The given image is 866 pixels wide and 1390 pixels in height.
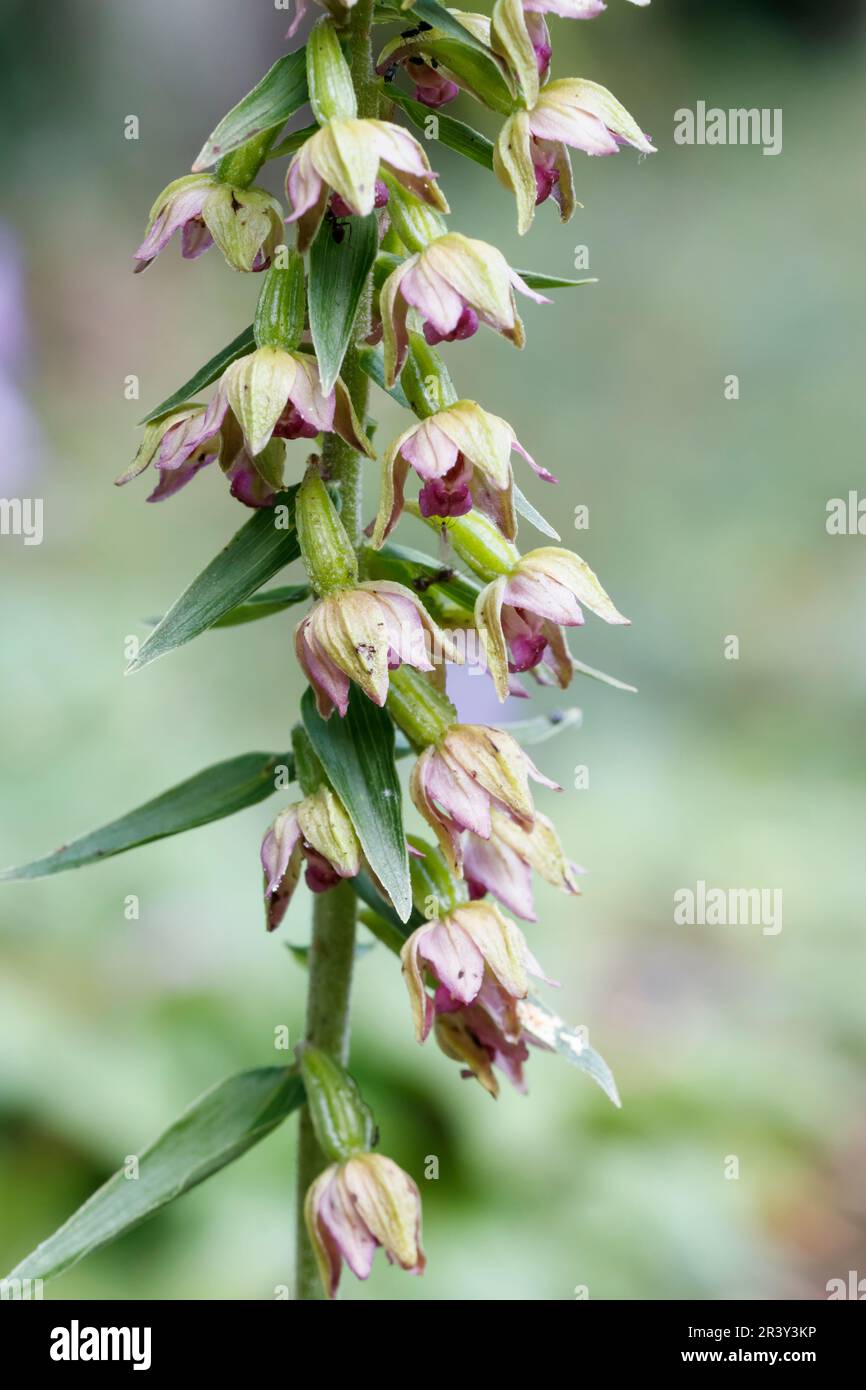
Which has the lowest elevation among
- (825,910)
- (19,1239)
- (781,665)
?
(19,1239)

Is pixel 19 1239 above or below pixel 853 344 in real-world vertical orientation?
below

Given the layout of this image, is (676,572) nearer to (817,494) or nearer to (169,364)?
(817,494)

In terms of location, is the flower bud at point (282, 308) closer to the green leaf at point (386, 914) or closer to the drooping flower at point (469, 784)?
the drooping flower at point (469, 784)

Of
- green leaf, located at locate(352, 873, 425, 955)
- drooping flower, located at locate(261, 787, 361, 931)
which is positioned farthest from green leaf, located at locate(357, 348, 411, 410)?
green leaf, located at locate(352, 873, 425, 955)

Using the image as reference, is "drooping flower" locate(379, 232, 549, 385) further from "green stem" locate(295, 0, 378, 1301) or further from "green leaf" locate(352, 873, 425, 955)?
"green leaf" locate(352, 873, 425, 955)

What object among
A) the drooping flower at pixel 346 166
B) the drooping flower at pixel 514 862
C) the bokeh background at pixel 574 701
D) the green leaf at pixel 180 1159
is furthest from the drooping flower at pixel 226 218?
the bokeh background at pixel 574 701
